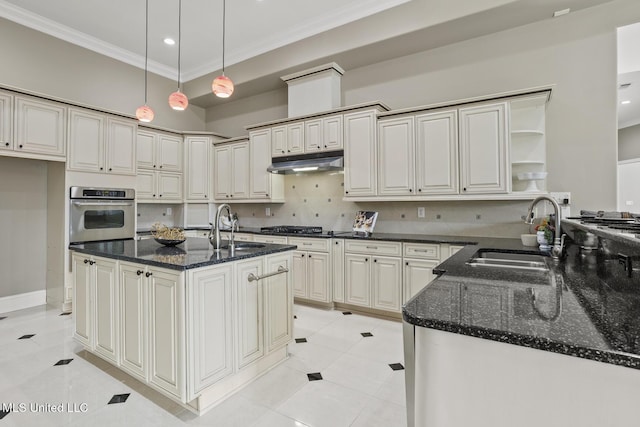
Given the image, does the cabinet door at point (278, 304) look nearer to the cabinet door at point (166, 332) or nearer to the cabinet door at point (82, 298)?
the cabinet door at point (166, 332)

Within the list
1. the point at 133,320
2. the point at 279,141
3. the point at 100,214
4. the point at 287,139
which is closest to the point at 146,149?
the point at 100,214

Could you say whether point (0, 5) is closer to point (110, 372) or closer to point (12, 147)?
point (12, 147)

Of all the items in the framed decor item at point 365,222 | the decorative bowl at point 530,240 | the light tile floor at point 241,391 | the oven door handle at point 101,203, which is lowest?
the light tile floor at point 241,391

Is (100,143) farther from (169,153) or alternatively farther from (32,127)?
(169,153)

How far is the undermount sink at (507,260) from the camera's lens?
6.11 ft

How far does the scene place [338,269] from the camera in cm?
371

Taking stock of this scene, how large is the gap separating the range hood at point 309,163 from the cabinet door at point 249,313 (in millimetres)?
1965

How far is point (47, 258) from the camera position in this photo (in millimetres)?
4016

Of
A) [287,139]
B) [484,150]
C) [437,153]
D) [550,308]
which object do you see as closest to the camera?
[550,308]

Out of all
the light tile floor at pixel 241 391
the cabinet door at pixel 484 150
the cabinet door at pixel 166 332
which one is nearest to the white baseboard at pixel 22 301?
the light tile floor at pixel 241 391

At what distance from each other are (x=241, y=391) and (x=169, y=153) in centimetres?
406

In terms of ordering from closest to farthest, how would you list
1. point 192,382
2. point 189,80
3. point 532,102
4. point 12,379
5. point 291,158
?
point 192,382, point 12,379, point 532,102, point 291,158, point 189,80

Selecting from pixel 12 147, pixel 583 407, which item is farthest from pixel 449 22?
pixel 12 147

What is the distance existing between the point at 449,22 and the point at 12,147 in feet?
15.5
